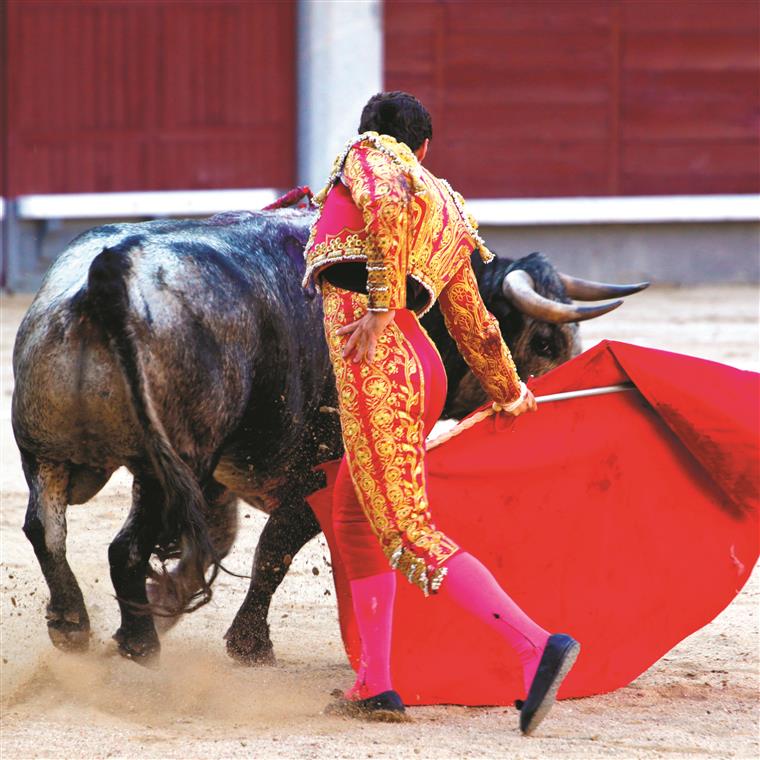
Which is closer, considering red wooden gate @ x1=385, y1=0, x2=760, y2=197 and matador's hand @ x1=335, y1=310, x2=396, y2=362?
matador's hand @ x1=335, y1=310, x2=396, y2=362

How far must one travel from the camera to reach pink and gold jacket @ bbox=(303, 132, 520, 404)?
2609 millimetres

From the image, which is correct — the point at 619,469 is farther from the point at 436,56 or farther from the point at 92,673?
the point at 436,56

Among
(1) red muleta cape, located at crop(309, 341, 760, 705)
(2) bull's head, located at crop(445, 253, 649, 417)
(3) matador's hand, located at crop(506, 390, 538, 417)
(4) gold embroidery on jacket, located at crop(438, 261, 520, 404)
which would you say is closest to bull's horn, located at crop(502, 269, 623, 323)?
(2) bull's head, located at crop(445, 253, 649, 417)

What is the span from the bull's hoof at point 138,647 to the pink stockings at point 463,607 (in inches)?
18.8

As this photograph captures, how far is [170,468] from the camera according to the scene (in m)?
2.83

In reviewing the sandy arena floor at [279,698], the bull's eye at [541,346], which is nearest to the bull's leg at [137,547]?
the sandy arena floor at [279,698]

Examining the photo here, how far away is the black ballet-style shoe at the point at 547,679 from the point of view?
2.61m

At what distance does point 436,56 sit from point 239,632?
6.74 meters

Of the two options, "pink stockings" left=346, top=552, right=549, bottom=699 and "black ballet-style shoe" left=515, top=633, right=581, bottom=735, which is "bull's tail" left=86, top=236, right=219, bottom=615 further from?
"black ballet-style shoe" left=515, top=633, right=581, bottom=735

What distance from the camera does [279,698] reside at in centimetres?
312

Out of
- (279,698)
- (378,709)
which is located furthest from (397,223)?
(279,698)

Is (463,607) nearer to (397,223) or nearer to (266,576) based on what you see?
(397,223)

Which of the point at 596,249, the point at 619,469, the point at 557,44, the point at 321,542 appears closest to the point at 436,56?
the point at 557,44

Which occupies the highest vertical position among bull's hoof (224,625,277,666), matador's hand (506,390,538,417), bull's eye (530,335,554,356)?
matador's hand (506,390,538,417)
